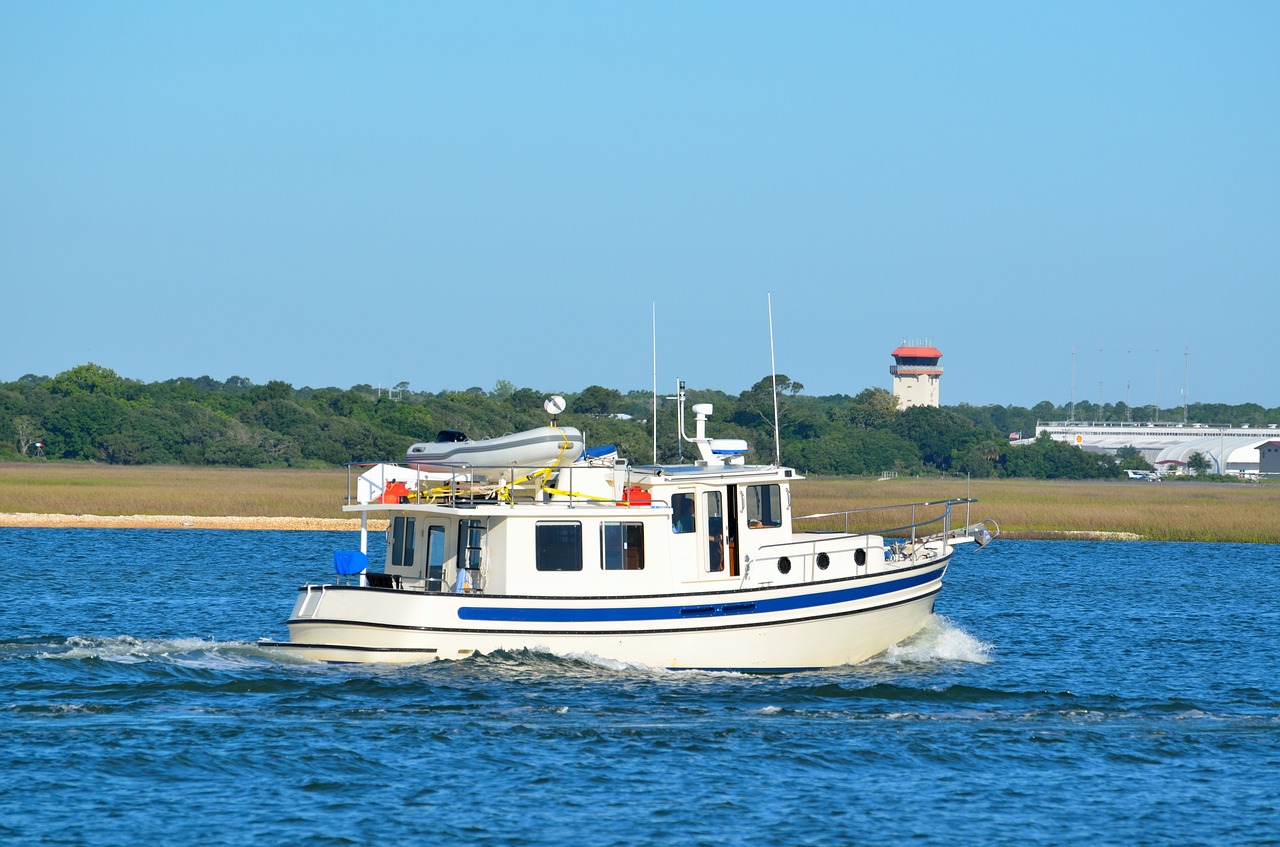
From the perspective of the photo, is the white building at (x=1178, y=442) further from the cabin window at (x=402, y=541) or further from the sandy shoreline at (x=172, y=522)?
the cabin window at (x=402, y=541)

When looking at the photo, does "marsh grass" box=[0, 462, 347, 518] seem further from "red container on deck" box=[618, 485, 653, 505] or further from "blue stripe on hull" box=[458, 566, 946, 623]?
"blue stripe on hull" box=[458, 566, 946, 623]

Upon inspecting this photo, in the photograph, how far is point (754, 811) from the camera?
1628 centimetres

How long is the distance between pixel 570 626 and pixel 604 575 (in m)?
0.98

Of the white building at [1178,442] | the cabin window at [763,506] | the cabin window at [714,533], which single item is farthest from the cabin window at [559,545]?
the white building at [1178,442]

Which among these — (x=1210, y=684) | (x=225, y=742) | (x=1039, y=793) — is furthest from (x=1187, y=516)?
(x=225, y=742)

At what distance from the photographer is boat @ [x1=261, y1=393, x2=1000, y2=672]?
844 inches

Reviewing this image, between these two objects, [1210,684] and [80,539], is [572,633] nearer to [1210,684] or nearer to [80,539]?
[1210,684]

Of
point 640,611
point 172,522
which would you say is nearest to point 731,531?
point 640,611

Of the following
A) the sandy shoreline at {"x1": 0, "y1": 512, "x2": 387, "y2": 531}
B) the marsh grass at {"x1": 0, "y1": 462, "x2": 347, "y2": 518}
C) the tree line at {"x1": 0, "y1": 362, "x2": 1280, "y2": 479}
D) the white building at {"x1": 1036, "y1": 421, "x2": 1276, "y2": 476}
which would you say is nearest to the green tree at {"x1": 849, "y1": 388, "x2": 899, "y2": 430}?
the tree line at {"x1": 0, "y1": 362, "x2": 1280, "y2": 479}

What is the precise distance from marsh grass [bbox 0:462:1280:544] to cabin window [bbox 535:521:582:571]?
3017 centimetres

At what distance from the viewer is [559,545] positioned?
2197cm

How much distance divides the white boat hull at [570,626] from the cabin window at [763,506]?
1488 mm

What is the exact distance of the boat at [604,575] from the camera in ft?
70.3

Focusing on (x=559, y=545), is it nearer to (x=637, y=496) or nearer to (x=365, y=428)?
(x=637, y=496)
